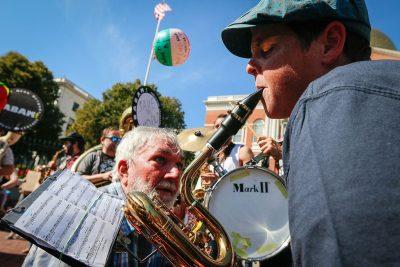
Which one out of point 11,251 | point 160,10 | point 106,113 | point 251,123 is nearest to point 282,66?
point 11,251

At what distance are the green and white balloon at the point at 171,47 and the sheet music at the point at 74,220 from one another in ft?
18.0

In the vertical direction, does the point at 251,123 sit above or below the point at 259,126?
above

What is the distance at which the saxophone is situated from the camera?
5.05ft

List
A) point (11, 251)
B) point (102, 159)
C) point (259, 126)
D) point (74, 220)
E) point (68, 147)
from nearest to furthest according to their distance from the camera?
1. point (74, 220)
2. point (102, 159)
3. point (11, 251)
4. point (68, 147)
5. point (259, 126)

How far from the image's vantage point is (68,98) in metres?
47.7

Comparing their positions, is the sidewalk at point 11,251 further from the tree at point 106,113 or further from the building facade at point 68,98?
the building facade at point 68,98

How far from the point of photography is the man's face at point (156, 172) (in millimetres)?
2504

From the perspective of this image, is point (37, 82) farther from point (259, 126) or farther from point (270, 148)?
point (270, 148)

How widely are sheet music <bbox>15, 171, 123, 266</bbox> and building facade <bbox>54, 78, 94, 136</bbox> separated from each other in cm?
4808

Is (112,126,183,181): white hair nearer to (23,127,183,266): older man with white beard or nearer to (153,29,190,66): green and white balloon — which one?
(23,127,183,266): older man with white beard

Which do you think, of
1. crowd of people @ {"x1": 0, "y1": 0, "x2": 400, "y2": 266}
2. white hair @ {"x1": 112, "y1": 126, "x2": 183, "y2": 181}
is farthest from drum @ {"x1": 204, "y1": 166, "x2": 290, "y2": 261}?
crowd of people @ {"x1": 0, "y1": 0, "x2": 400, "y2": 266}

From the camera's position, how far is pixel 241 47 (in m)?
1.59

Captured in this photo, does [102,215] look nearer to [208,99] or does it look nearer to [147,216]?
[147,216]

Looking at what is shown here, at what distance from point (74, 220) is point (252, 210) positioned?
7.62 feet
